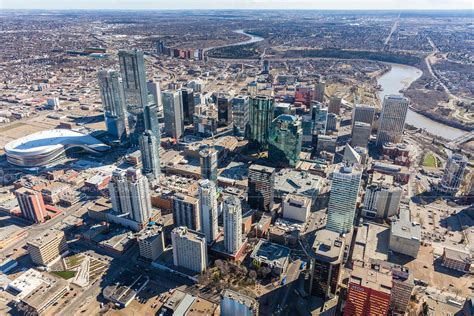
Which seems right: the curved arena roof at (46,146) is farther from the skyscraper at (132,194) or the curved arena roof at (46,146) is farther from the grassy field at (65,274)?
the grassy field at (65,274)

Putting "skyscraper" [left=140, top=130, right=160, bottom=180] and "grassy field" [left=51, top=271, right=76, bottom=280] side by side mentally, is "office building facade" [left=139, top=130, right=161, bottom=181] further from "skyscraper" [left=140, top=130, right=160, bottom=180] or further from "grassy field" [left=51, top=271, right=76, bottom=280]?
"grassy field" [left=51, top=271, right=76, bottom=280]

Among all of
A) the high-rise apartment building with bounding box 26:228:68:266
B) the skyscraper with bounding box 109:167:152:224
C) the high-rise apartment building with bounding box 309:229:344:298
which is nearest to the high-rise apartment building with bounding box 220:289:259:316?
the high-rise apartment building with bounding box 309:229:344:298

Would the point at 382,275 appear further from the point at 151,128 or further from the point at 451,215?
the point at 151,128

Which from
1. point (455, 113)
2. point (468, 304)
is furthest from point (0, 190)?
point (455, 113)

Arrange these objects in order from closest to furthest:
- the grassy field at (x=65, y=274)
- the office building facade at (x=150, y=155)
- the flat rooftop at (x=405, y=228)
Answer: the grassy field at (x=65, y=274) < the flat rooftop at (x=405, y=228) < the office building facade at (x=150, y=155)

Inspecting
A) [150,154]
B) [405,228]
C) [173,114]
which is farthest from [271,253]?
[173,114]

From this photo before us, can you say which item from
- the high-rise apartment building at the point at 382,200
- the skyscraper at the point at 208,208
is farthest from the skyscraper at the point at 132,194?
the high-rise apartment building at the point at 382,200
